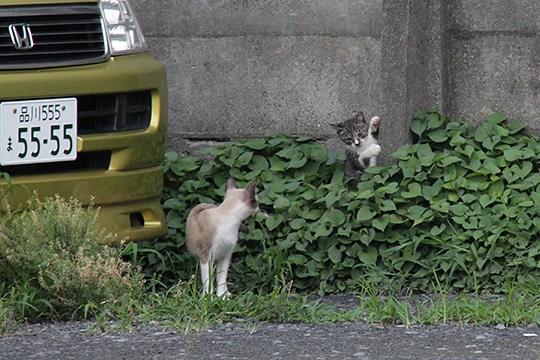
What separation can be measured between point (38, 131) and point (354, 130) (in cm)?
194

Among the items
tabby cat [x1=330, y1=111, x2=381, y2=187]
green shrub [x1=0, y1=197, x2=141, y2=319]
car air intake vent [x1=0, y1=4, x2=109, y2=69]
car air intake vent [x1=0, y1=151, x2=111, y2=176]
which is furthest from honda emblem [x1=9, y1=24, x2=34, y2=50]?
tabby cat [x1=330, y1=111, x2=381, y2=187]

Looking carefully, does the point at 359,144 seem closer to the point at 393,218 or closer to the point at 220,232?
the point at 393,218

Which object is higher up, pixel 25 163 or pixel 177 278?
pixel 25 163

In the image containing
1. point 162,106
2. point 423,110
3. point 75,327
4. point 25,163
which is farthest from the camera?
point 423,110

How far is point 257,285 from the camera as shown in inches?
244

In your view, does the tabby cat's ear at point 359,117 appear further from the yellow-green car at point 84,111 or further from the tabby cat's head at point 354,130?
the yellow-green car at point 84,111

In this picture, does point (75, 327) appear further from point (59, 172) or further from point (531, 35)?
point (531, 35)

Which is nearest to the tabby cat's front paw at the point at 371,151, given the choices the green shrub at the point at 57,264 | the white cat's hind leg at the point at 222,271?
the white cat's hind leg at the point at 222,271

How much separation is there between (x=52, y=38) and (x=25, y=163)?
60 cm

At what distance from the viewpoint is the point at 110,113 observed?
5621mm

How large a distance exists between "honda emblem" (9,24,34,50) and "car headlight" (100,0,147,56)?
42 cm

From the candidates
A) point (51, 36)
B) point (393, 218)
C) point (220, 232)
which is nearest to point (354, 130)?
point (393, 218)

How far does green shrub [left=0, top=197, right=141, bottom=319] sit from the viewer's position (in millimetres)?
5203

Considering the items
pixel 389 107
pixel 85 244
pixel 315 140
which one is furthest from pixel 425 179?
pixel 85 244
